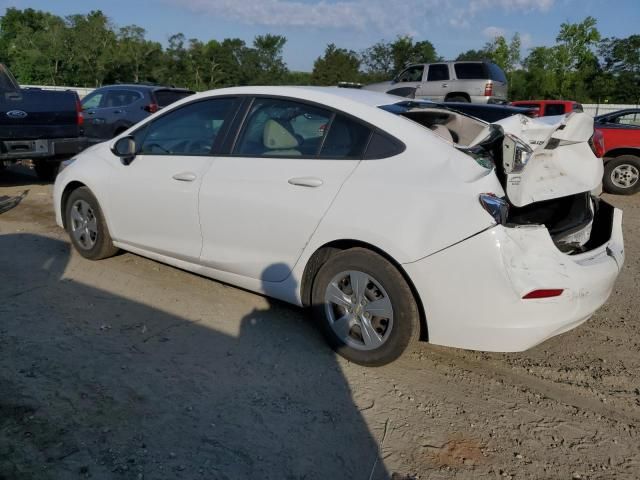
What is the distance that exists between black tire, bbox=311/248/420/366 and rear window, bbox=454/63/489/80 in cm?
1497

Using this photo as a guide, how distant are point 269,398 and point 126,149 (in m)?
2.58

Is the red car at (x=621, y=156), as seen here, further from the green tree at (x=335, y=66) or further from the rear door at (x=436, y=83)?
the green tree at (x=335, y=66)

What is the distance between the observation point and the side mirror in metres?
4.54

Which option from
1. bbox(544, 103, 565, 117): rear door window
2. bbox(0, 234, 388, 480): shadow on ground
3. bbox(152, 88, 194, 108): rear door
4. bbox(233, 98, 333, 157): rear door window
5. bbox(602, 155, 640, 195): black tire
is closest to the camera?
bbox(0, 234, 388, 480): shadow on ground

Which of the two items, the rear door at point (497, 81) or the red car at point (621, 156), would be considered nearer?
the red car at point (621, 156)

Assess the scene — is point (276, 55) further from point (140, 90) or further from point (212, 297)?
point (212, 297)

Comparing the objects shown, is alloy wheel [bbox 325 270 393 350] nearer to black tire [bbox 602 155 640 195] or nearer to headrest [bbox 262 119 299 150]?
headrest [bbox 262 119 299 150]

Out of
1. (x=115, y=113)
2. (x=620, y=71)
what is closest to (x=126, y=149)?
(x=115, y=113)

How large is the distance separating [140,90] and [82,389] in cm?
1027

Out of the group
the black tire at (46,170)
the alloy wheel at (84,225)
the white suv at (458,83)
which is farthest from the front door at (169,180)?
the white suv at (458,83)

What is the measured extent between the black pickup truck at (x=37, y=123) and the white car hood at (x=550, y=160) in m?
6.98

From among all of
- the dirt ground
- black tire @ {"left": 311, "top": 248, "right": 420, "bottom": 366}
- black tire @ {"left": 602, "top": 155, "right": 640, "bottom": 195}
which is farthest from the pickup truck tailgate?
black tire @ {"left": 602, "top": 155, "right": 640, "bottom": 195}

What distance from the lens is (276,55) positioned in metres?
74.3

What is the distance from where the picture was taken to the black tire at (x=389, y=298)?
313 cm
